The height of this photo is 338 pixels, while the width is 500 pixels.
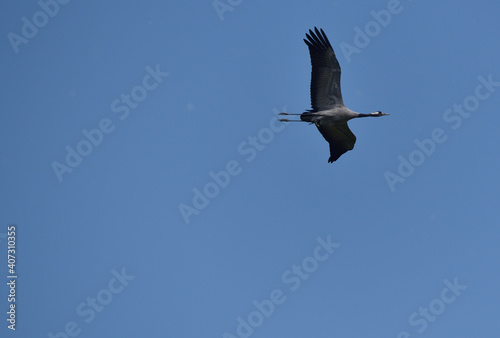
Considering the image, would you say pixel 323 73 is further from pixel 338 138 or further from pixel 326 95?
pixel 338 138

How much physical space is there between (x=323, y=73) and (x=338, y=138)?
161 inches

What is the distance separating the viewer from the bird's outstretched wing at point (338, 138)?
1750 inches

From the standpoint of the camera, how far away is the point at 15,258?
48094mm

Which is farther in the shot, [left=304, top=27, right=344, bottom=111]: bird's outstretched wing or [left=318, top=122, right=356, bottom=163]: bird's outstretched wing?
[left=318, top=122, right=356, bottom=163]: bird's outstretched wing

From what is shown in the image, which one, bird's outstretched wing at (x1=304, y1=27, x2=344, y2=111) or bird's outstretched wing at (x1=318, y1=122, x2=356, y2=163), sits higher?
bird's outstretched wing at (x1=304, y1=27, x2=344, y2=111)

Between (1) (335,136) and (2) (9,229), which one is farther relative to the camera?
(2) (9,229)

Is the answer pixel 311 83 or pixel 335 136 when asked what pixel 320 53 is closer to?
pixel 311 83

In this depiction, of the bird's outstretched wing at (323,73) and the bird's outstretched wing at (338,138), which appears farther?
the bird's outstretched wing at (338,138)

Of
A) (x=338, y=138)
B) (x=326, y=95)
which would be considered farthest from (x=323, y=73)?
(x=338, y=138)

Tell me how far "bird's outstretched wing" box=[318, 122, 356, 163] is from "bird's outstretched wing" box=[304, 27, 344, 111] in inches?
61.5

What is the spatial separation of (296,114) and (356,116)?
271 centimetres

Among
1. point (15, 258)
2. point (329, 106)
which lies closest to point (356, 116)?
point (329, 106)

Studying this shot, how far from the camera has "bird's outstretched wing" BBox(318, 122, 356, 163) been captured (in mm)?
44438

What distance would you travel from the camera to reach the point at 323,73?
42.2 m
